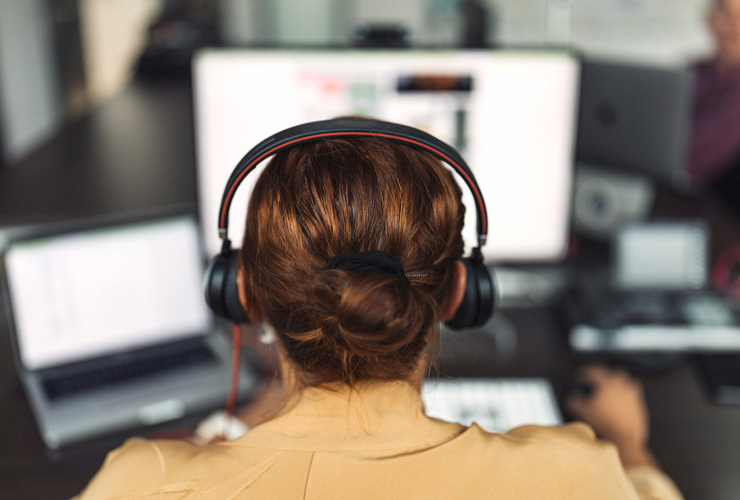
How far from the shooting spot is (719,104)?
7.55 feet

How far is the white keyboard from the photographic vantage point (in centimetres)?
100

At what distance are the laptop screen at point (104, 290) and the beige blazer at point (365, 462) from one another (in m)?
0.50

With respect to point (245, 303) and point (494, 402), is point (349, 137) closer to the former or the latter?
point (245, 303)

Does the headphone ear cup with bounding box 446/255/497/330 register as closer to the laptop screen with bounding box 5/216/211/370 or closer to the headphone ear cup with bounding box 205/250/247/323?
the headphone ear cup with bounding box 205/250/247/323

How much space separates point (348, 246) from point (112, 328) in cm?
69

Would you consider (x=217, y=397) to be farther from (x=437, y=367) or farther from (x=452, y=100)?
(x=452, y=100)

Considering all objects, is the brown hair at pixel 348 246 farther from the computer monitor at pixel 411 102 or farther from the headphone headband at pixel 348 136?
the computer monitor at pixel 411 102

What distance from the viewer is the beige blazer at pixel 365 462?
1.80 feet

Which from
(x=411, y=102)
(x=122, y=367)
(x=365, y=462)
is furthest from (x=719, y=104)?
(x=365, y=462)

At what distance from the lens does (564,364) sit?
1.16 metres

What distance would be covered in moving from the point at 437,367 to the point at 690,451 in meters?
0.53

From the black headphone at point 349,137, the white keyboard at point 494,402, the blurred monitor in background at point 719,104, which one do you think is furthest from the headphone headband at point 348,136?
the blurred monitor in background at point 719,104

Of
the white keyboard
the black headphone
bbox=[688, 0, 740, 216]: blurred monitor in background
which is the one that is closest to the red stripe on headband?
the black headphone

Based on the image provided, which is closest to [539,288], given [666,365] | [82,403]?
[666,365]
